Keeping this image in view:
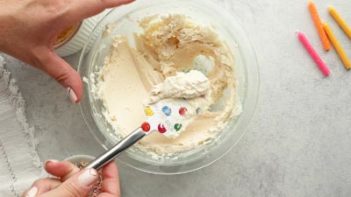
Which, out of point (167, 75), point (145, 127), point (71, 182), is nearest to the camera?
point (71, 182)

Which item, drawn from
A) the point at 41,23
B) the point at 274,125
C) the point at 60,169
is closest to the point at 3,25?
the point at 41,23

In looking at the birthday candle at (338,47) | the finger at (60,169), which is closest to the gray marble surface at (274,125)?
the birthday candle at (338,47)

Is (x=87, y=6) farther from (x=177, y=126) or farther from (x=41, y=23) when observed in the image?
(x=177, y=126)

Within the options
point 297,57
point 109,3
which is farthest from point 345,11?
point 109,3

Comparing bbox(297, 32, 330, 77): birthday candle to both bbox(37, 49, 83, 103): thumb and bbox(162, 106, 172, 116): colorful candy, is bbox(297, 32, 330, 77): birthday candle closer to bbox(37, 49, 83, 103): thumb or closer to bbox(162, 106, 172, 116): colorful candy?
bbox(162, 106, 172, 116): colorful candy

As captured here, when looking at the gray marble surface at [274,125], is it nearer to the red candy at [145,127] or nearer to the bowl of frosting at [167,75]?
the bowl of frosting at [167,75]

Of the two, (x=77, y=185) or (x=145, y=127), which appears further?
(x=145, y=127)
